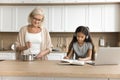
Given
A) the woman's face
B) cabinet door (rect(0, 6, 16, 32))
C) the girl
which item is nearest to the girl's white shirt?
the woman's face

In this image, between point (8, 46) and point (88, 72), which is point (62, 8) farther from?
point (88, 72)

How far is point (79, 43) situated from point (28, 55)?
0.64 metres

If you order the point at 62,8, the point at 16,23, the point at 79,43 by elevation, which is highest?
the point at 62,8

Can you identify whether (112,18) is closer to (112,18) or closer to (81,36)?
(112,18)

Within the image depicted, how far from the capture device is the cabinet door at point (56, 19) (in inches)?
196

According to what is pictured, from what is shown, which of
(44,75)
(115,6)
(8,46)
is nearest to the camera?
(44,75)

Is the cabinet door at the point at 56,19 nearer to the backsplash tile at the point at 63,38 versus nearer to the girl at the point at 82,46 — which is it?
the backsplash tile at the point at 63,38

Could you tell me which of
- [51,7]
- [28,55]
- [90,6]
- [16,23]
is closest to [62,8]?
[51,7]

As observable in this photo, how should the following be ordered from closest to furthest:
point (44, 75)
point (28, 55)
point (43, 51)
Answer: point (44, 75), point (28, 55), point (43, 51)

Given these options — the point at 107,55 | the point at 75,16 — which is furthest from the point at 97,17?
the point at 107,55

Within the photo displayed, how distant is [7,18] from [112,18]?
218 centimetres

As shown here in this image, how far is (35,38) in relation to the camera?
8.70 feet

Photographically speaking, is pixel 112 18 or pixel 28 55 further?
pixel 112 18

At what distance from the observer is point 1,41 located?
5332 mm
